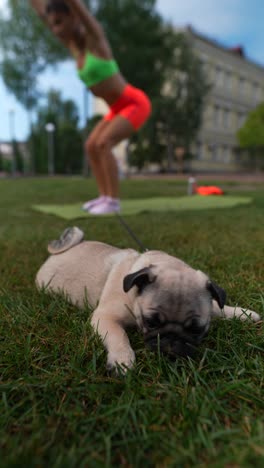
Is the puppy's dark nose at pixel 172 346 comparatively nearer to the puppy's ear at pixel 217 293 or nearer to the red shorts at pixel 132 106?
the puppy's ear at pixel 217 293

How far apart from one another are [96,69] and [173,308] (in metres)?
5.29

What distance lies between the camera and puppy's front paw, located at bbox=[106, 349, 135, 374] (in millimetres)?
1471

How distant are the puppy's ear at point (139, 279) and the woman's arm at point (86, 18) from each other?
16.9ft

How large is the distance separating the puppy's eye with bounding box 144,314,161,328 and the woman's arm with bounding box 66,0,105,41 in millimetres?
5360

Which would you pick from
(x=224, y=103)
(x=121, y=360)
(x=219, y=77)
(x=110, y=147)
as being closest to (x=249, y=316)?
(x=121, y=360)

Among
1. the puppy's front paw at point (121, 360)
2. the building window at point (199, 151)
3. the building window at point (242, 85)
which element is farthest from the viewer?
the building window at point (242, 85)

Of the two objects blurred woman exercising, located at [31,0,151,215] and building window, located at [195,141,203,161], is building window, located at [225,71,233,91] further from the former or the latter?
blurred woman exercising, located at [31,0,151,215]

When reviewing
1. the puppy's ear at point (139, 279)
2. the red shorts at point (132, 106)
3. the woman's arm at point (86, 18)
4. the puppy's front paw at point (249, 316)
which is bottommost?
the puppy's front paw at point (249, 316)

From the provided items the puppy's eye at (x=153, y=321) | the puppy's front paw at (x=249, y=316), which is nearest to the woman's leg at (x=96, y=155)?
the puppy's front paw at (x=249, y=316)

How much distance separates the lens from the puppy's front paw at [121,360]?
57.9 inches

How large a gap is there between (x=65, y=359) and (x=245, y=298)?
44.3 inches

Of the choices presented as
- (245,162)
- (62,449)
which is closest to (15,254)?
(62,449)

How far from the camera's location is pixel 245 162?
47.1 metres

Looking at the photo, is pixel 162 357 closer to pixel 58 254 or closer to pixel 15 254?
pixel 58 254
